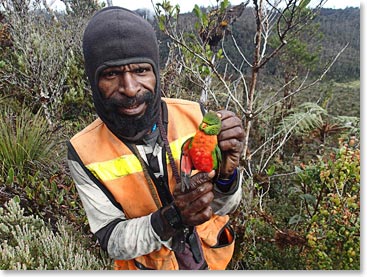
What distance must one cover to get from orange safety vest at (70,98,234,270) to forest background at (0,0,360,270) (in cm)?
39

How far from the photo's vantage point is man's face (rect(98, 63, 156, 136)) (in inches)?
Result: 30.4

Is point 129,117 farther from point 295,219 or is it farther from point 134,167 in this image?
point 295,219

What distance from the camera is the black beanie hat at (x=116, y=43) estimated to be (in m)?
0.76

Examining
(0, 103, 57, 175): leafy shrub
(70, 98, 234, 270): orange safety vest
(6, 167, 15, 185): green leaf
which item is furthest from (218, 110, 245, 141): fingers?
(0, 103, 57, 175): leafy shrub

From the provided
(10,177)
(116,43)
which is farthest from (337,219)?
(10,177)

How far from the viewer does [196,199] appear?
734mm

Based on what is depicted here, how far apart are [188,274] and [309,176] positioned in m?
0.68

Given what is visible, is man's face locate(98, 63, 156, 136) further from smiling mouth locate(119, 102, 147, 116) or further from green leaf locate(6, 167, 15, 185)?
green leaf locate(6, 167, 15, 185)

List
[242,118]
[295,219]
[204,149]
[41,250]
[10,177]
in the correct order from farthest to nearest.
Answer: [10,177], [242,118], [295,219], [41,250], [204,149]

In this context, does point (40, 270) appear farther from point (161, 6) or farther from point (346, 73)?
point (346, 73)

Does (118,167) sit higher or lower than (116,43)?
lower

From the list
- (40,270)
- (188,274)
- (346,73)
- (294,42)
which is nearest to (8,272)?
(40,270)

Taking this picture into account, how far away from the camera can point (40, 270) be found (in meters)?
1.17

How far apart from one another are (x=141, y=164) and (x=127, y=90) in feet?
0.69
